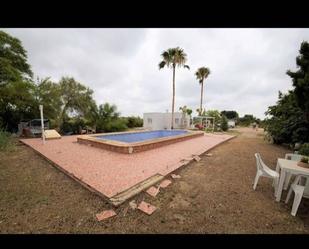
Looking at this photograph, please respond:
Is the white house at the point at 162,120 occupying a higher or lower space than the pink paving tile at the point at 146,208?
higher

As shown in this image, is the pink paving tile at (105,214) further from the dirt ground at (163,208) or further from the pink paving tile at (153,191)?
the pink paving tile at (153,191)

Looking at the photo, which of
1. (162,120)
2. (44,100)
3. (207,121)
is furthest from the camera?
(207,121)

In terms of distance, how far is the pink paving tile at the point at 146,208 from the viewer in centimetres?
261

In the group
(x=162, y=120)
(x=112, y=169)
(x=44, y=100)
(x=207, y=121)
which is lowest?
(x=112, y=169)

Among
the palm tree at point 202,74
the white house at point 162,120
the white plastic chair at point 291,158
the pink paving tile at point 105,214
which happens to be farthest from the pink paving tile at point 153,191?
the palm tree at point 202,74

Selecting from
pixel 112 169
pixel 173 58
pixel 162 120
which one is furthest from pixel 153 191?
pixel 162 120

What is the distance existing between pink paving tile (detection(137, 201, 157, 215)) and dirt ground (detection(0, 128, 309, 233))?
8cm

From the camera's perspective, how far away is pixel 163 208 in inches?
107

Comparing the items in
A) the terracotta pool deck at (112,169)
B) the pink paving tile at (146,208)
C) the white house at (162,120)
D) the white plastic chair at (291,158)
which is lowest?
the pink paving tile at (146,208)

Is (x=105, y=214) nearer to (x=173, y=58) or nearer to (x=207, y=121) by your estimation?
(x=173, y=58)

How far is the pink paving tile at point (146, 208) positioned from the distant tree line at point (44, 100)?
1256cm

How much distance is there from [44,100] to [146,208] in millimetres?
15575
